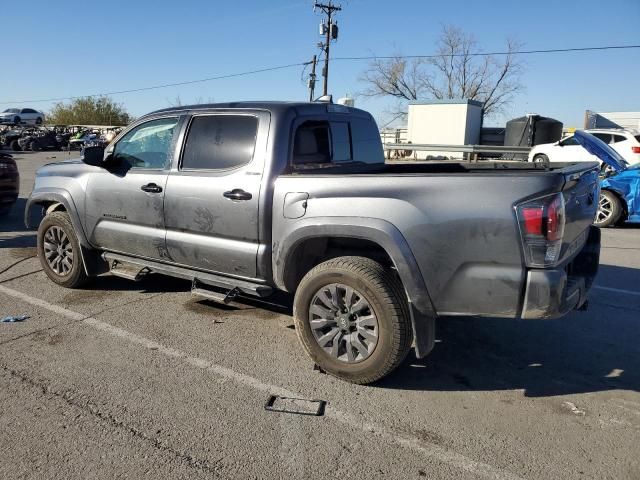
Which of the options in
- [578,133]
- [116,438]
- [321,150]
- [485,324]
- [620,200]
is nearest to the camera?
[116,438]

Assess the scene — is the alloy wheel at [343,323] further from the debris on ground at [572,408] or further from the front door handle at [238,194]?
the debris on ground at [572,408]

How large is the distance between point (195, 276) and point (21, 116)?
5559cm

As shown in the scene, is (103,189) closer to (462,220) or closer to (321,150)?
(321,150)

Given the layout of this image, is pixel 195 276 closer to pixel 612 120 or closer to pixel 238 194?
pixel 238 194

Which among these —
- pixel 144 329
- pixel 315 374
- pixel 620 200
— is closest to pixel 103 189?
pixel 144 329

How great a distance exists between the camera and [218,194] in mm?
4180

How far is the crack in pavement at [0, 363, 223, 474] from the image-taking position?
2742 mm

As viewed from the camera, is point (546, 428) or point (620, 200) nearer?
point (546, 428)

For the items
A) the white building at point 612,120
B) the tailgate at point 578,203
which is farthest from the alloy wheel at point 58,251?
the white building at point 612,120

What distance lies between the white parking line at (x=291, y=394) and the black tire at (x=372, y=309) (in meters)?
0.36

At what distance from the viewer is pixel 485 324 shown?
4.85 m

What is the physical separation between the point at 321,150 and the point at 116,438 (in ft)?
8.60

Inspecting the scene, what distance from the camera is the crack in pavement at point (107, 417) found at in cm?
274

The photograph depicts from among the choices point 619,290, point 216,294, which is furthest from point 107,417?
point 619,290
